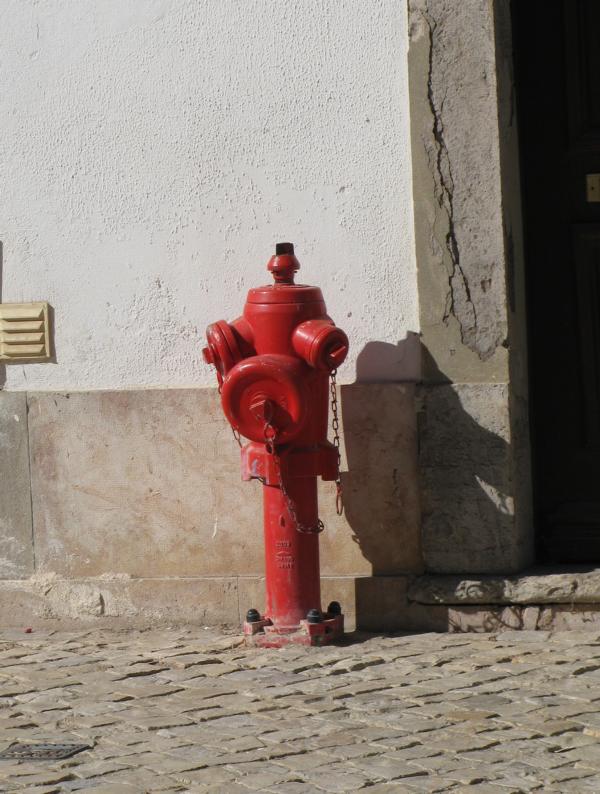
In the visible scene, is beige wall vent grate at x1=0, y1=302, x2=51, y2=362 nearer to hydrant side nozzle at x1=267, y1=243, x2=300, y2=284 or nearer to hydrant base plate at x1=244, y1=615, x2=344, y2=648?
hydrant side nozzle at x1=267, y1=243, x2=300, y2=284

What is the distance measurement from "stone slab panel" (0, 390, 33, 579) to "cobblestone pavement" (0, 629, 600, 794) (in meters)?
Answer: 0.34

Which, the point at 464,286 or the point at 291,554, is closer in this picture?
the point at 291,554

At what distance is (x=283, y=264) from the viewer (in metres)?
5.37

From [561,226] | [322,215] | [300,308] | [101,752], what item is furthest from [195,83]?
[101,752]

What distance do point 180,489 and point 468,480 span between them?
1.15m

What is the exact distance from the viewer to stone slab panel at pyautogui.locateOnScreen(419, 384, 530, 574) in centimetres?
554

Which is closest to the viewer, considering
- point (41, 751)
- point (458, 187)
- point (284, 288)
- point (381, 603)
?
point (41, 751)

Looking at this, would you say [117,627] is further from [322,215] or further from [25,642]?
[322,215]

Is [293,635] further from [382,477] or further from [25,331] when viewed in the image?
[25,331]

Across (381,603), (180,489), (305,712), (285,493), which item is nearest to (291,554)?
(285,493)

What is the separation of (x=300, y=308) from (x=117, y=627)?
1.56 meters

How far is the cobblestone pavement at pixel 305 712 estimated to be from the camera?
3934mm

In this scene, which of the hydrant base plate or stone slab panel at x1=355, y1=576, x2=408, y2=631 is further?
stone slab panel at x1=355, y1=576, x2=408, y2=631

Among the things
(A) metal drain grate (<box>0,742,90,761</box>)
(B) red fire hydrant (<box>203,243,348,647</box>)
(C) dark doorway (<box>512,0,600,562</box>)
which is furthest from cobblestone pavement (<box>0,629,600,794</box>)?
(C) dark doorway (<box>512,0,600,562</box>)
